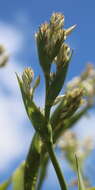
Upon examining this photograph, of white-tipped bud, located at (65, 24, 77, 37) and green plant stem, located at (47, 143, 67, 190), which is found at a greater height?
white-tipped bud, located at (65, 24, 77, 37)

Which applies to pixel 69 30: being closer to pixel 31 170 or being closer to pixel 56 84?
pixel 56 84

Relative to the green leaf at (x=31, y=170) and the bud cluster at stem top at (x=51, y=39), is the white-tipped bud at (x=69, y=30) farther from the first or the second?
the green leaf at (x=31, y=170)

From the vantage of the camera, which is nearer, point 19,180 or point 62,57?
point 62,57

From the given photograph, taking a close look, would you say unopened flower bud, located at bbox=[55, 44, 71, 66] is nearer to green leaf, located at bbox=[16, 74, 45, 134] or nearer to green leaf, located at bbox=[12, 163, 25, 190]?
green leaf, located at bbox=[16, 74, 45, 134]

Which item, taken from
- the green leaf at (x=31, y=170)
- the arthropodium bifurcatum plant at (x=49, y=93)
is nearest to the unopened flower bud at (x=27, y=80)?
the arthropodium bifurcatum plant at (x=49, y=93)

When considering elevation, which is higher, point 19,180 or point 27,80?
point 27,80

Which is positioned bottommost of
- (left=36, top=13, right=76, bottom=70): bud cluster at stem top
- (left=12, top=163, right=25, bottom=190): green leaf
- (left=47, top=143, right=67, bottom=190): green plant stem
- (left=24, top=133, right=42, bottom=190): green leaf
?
(left=12, top=163, right=25, bottom=190): green leaf

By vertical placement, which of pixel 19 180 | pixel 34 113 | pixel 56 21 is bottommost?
pixel 19 180

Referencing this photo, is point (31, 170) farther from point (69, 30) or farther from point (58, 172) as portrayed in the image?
point (69, 30)

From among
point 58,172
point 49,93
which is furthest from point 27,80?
point 58,172

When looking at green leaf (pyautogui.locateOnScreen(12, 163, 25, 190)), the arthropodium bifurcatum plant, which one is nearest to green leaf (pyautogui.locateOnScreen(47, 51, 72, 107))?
the arthropodium bifurcatum plant

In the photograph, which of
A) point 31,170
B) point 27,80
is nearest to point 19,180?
point 31,170

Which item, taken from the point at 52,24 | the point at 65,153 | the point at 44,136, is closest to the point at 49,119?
the point at 44,136
